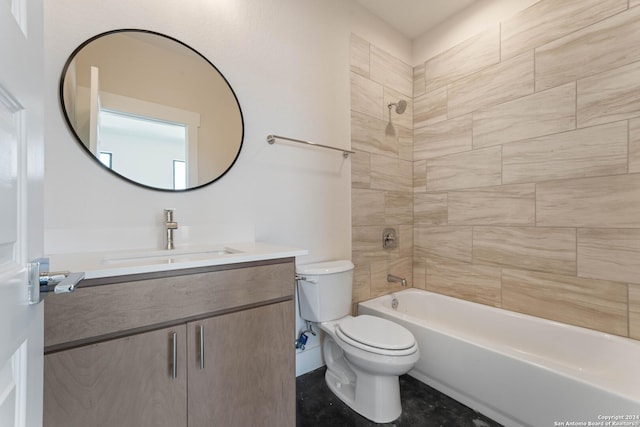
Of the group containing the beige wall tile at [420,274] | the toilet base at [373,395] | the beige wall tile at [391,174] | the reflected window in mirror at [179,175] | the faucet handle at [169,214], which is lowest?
the toilet base at [373,395]

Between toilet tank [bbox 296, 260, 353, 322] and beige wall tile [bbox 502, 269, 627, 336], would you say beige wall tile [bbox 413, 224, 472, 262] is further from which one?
toilet tank [bbox 296, 260, 353, 322]

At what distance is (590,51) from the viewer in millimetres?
1601

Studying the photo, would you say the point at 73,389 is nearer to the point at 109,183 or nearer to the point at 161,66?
the point at 109,183

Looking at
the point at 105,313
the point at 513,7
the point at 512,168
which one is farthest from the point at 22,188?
the point at 513,7

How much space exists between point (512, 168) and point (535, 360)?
1.20m

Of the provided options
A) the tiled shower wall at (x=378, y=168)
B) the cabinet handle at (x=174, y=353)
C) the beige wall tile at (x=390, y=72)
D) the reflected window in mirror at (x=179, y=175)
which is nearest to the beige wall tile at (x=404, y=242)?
the tiled shower wall at (x=378, y=168)

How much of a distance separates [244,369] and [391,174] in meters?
1.80

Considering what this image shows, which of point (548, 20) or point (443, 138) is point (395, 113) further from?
point (548, 20)

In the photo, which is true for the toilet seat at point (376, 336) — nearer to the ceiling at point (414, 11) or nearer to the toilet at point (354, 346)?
the toilet at point (354, 346)

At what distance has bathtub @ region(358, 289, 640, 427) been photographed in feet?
3.79

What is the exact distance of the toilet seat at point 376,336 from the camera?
4.50 feet

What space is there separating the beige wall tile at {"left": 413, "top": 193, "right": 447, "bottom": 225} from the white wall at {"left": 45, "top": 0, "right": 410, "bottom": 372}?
77 cm

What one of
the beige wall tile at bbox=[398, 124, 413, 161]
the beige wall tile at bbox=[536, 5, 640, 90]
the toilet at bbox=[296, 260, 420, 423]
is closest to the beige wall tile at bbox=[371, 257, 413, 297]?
the toilet at bbox=[296, 260, 420, 423]

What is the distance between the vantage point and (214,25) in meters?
1.50
